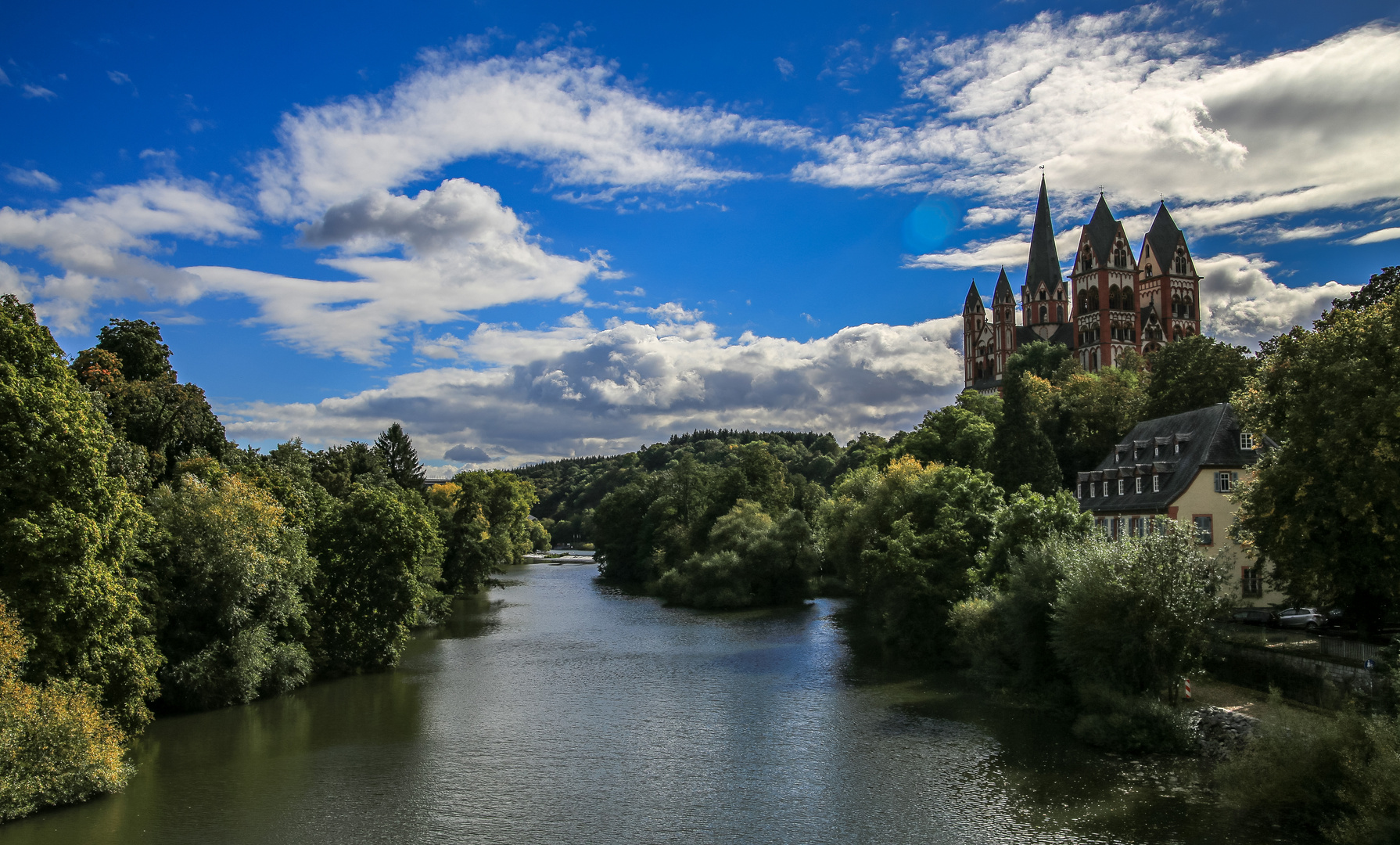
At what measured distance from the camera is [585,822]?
22.0m

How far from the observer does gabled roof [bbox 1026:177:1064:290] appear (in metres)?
130

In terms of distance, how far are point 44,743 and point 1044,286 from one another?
129 m

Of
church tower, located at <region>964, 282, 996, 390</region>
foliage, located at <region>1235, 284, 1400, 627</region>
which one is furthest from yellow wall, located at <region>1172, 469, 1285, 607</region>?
church tower, located at <region>964, 282, 996, 390</region>

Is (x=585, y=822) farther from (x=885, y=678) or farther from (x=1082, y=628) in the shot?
(x=885, y=678)

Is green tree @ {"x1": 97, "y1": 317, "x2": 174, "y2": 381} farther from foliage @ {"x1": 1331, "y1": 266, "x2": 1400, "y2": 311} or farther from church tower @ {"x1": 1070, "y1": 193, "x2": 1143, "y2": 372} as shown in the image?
church tower @ {"x1": 1070, "y1": 193, "x2": 1143, "y2": 372}

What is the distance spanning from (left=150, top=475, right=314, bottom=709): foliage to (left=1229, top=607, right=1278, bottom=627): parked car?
35.8 metres

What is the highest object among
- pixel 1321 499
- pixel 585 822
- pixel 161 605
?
pixel 1321 499

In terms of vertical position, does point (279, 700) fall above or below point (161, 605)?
below

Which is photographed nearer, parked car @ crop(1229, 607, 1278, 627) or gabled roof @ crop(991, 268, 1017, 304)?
parked car @ crop(1229, 607, 1278, 627)

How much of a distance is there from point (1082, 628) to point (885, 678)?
36.8 feet

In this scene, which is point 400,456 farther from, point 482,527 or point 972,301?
point 972,301

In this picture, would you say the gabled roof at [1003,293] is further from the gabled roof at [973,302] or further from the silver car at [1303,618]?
the silver car at [1303,618]

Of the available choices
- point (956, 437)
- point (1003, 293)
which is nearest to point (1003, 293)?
point (1003, 293)

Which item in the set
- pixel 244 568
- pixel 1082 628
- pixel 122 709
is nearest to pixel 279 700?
pixel 244 568
